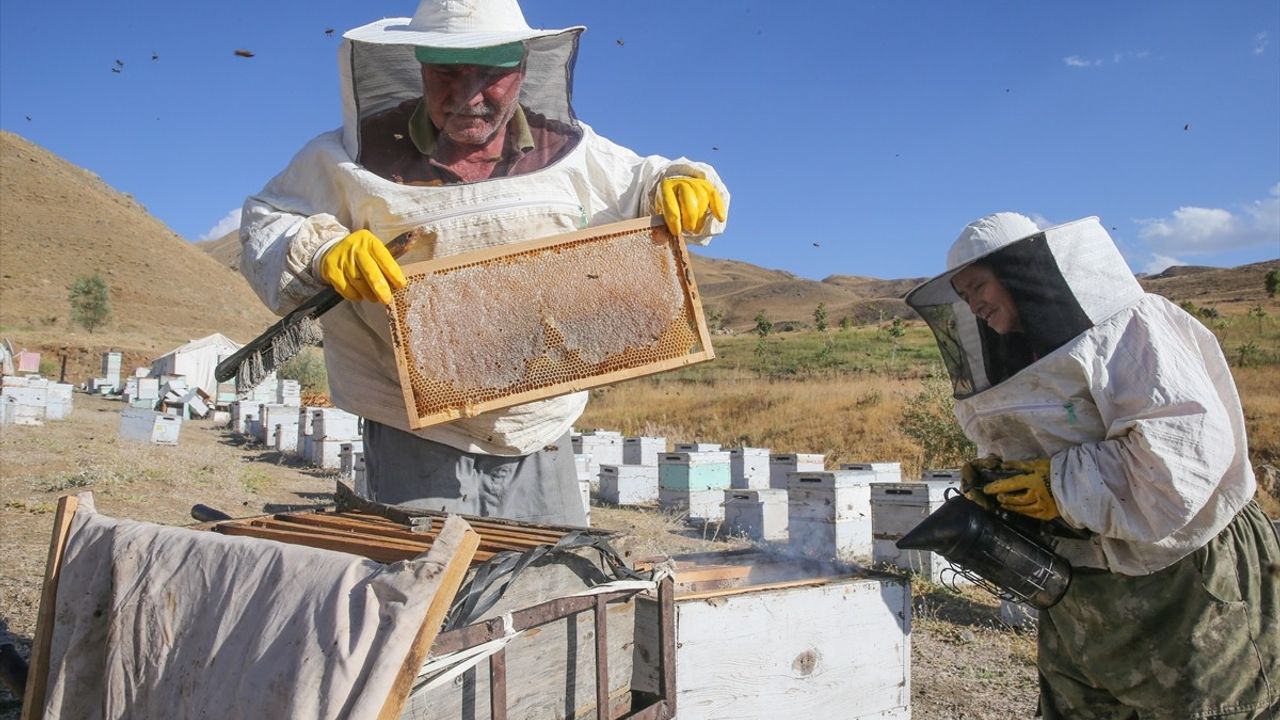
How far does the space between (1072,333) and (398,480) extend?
209 cm

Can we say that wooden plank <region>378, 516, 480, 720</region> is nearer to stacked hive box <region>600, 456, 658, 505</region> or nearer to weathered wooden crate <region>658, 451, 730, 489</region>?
weathered wooden crate <region>658, 451, 730, 489</region>

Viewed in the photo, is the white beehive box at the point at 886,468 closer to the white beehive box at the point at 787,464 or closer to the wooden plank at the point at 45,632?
the white beehive box at the point at 787,464

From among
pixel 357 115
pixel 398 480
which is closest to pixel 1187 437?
pixel 398 480

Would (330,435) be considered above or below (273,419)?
below

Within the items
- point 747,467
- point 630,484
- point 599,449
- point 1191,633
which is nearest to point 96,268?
point 599,449

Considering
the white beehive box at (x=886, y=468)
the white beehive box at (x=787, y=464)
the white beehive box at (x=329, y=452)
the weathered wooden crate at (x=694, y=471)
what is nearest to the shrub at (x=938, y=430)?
the white beehive box at (x=787, y=464)

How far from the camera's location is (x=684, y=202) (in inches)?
106

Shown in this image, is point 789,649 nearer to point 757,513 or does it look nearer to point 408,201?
point 408,201

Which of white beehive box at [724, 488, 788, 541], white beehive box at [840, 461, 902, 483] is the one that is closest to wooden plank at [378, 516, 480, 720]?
white beehive box at [724, 488, 788, 541]

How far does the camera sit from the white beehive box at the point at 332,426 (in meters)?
13.0

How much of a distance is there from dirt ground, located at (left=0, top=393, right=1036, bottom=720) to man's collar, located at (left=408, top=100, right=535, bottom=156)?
128 centimetres

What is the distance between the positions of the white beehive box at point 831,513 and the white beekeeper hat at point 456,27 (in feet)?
16.4

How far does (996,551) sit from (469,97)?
6.75 feet

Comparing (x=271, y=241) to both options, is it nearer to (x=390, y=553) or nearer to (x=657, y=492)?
(x=390, y=553)
